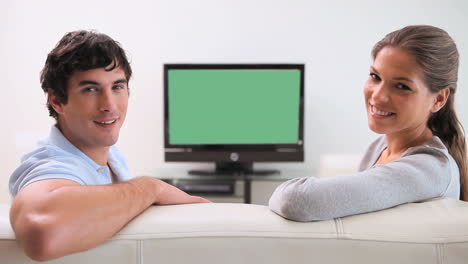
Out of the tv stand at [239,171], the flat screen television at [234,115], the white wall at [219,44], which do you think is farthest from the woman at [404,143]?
the white wall at [219,44]

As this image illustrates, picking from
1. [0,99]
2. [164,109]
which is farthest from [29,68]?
[164,109]

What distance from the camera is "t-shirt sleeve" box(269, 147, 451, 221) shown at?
2.90 ft

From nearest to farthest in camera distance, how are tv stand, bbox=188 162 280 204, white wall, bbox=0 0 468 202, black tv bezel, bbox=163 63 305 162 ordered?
tv stand, bbox=188 162 280 204 < black tv bezel, bbox=163 63 305 162 < white wall, bbox=0 0 468 202

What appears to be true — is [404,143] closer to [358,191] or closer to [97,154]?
[358,191]

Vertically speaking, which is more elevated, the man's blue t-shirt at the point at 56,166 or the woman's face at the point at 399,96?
the woman's face at the point at 399,96

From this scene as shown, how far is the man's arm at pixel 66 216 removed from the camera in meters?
0.80

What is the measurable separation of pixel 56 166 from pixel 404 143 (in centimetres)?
105

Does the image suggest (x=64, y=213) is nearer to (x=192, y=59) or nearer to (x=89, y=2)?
(x=192, y=59)

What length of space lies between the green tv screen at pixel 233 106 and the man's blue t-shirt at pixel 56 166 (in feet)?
8.01

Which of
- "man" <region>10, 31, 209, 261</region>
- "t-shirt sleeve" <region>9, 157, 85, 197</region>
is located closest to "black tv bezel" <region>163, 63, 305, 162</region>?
"man" <region>10, 31, 209, 261</region>

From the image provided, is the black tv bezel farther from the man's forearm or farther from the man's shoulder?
the man's forearm

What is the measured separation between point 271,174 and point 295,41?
43.8 inches

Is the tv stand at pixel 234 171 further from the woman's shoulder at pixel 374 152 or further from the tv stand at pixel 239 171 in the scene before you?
the woman's shoulder at pixel 374 152

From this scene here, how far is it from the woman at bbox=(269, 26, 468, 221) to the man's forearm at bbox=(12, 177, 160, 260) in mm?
305
